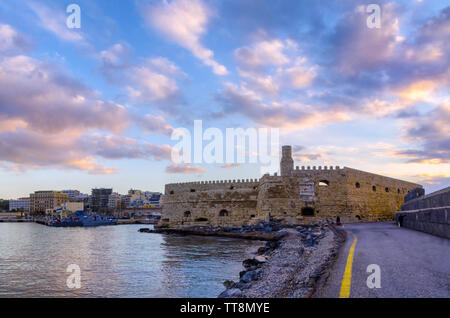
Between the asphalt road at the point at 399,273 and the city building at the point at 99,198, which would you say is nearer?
the asphalt road at the point at 399,273

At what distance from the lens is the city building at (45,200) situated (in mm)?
134125

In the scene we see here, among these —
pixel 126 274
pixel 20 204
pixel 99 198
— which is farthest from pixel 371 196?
pixel 20 204

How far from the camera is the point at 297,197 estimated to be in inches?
1302

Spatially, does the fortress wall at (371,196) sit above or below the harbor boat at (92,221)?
above

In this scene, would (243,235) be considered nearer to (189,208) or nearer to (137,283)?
(189,208)

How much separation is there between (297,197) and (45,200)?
13350 centimetres

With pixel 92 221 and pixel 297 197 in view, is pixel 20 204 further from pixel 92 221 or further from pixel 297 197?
pixel 297 197

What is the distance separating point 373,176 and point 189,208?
23909mm

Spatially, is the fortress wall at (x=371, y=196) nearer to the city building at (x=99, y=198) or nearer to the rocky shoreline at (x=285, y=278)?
the rocky shoreline at (x=285, y=278)

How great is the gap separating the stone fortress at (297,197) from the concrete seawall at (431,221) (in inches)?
513

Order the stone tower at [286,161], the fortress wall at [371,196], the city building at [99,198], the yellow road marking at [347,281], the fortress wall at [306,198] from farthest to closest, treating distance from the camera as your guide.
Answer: the city building at [99,198] < the stone tower at [286,161] < the fortress wall at [371,196] < the fortress wall at [306,198] < the yellow road marking at [347,281]

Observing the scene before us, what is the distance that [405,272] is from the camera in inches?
258

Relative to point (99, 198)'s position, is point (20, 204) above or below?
below

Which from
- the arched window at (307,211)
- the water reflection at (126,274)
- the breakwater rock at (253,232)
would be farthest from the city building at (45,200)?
the water reflection at (126,274)
